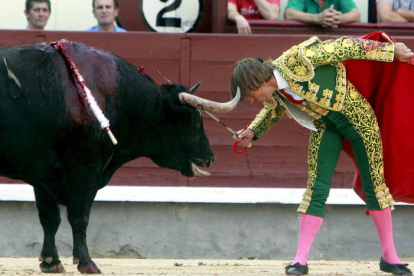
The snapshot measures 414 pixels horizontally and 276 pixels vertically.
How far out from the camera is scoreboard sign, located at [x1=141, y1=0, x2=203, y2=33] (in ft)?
25.5

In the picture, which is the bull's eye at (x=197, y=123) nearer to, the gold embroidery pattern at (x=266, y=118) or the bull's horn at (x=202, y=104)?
the bull's horn at (x=202, y=104)

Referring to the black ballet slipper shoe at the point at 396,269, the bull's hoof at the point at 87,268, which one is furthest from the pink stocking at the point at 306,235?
the bull's hoof at the point at 87,268

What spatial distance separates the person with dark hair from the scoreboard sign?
2475 millimetres

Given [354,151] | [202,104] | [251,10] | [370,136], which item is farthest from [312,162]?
[251,10]

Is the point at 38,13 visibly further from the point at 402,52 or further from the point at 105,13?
the point at 402,52

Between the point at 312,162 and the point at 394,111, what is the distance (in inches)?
22.0

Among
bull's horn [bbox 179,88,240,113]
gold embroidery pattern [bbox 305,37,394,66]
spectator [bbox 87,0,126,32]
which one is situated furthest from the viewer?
spectator [bbox 87,0,126,32]

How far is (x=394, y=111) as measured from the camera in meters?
5.54

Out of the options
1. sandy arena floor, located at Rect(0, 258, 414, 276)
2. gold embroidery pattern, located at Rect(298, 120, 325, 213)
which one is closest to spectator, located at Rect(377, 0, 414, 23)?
sandy arena floor, located at Rect(0, 258, 414, 276)

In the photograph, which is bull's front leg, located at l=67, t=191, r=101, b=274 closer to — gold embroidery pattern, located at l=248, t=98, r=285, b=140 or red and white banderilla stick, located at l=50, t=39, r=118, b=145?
red and white banderilla stick, located at l=50, t=39, r=118, b=145

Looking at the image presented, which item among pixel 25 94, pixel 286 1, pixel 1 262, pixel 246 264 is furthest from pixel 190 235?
pixel 25 94

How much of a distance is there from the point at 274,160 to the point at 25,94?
2.59 metres

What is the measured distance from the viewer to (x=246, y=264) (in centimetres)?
678

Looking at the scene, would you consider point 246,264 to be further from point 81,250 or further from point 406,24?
point 406,24
